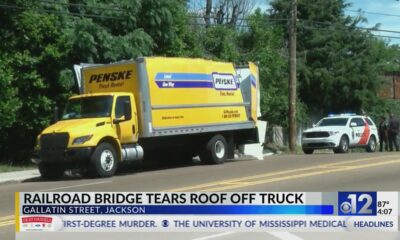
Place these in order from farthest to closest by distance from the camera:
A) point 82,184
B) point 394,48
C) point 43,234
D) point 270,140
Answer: point 394,48
point 270,140
point 82,184
point 43,234

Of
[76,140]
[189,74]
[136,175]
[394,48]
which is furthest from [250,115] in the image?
[394,48]

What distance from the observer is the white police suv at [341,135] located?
28766 millimetres

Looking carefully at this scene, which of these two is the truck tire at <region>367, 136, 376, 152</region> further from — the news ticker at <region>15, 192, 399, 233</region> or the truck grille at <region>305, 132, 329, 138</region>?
the news ticker at <region>15, 192, 399, 233</region>

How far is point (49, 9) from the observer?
22.4m

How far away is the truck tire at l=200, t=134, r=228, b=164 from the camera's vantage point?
21.0 metres

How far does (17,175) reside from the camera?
18781mm

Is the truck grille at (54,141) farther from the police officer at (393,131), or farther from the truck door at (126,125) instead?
the police officer at (393,131)

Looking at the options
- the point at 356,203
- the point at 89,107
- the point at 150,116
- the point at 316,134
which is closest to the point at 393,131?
the point at 316,134

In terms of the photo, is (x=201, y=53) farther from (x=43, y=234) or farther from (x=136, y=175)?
(x=43, y=234)

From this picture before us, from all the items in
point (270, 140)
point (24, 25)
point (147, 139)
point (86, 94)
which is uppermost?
point (24, 25)

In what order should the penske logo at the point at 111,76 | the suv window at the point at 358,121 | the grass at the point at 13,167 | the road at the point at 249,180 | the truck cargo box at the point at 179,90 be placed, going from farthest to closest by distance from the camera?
the suv window at the point at 358,121 < the grass at the point at 13,167 < the penske logo at the point at 111,76 < the truck cargo box at the point at 179,90 < the road at the point at 249,180

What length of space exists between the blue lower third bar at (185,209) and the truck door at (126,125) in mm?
13895

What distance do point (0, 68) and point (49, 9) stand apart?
10.5 ft

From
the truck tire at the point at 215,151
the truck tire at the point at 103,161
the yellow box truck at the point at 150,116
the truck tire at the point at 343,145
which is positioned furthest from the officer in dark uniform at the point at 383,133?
the truck tire at the point at 103,161
